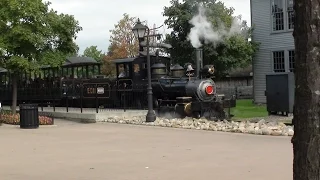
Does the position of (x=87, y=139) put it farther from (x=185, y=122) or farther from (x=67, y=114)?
(x=67, y=114)

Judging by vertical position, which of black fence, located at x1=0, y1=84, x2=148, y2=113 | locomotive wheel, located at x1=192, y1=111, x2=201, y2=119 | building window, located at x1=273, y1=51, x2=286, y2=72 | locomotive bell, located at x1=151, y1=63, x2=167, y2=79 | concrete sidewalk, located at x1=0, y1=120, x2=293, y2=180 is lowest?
concrete sidewalk, located at x1=0, y1=120, x2=293, y2=180

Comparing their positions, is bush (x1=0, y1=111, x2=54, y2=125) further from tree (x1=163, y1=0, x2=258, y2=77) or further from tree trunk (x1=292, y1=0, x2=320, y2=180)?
tree trunk (x1=292, y1=0, x2=320, y2=180)

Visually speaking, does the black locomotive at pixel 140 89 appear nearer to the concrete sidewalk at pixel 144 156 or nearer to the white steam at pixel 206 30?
the concrete sidewalk at pixel 144 156

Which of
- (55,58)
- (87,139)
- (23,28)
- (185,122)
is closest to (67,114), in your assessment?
(55,58)

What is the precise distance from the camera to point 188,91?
1830cm

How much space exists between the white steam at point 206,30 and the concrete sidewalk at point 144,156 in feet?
51.0

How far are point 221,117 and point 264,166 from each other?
9953 mm

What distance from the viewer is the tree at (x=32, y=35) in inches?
733

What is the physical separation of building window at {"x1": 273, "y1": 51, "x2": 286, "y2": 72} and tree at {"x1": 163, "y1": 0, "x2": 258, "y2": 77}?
1.39 meters

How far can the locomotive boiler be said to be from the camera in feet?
58.2

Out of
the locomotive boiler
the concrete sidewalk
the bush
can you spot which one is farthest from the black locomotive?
the concrete sidewalk

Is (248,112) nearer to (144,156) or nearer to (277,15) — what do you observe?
(277,15)

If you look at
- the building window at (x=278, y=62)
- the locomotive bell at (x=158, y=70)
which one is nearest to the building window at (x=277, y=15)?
the building window at (x=278, y=62)

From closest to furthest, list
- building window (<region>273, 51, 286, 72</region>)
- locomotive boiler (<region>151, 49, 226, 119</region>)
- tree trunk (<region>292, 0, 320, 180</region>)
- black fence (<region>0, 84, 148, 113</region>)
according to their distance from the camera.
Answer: tree trunk (<region>292, 0, 320, 180</region>)
locomotive boiler (<region>151, 49, 226, 119</region>)
black fence (<region>0, 84, 148, 113</region>)
building window (<region>273, 51, 286, 72</region>)
